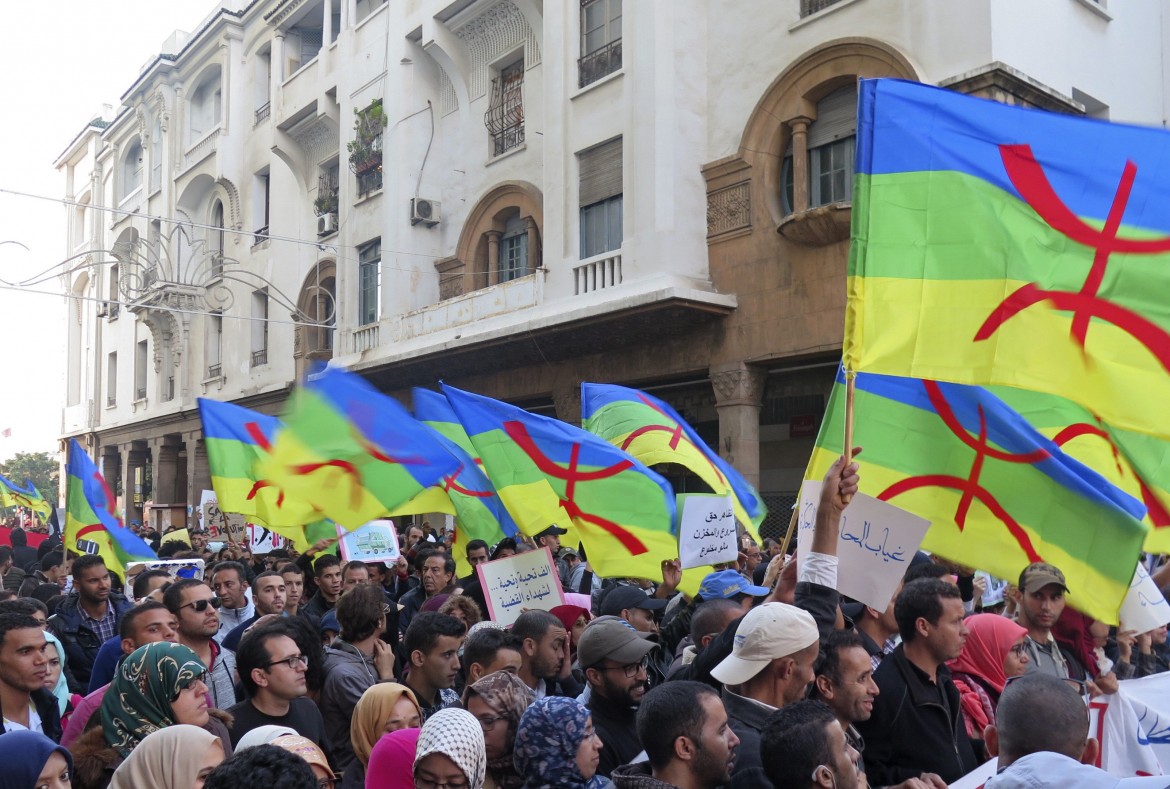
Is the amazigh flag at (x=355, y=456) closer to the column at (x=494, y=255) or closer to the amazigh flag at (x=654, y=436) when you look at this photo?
the amazigh flag at (x=654, y=436)

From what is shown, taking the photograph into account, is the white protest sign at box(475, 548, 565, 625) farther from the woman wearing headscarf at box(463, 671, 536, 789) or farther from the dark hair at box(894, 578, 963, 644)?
the dark hair at box(894, 578, 963, 644)

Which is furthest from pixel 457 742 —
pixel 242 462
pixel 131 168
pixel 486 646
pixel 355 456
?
pixel 131 168

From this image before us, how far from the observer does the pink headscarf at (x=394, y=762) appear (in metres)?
3.21

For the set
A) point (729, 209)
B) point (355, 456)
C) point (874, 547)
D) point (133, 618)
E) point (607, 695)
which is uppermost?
point (729, 209)

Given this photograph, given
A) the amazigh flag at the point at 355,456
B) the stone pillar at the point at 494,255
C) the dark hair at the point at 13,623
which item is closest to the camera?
the dark hair at the point at 13,623

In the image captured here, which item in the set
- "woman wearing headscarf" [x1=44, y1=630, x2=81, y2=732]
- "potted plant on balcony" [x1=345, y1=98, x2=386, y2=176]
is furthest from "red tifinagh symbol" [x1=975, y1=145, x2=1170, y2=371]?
"potted plant on balcony" [x1=345, y1=98, x2=386, y2=176]

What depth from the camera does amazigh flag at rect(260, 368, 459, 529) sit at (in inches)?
334

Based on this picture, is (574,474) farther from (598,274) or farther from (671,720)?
(598,274)

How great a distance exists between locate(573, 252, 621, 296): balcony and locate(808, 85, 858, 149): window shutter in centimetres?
329

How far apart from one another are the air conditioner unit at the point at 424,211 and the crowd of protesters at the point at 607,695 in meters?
15.6

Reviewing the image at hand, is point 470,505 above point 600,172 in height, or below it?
below

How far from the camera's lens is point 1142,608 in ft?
15.7

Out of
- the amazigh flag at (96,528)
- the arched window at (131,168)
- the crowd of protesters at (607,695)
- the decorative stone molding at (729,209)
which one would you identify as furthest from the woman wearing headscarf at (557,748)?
the arched window at (131,168)

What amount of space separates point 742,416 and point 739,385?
1.41 ft
